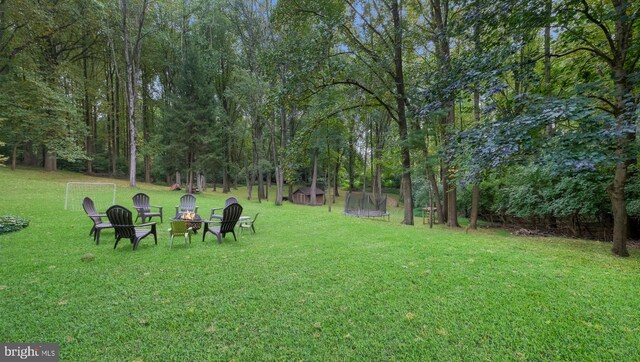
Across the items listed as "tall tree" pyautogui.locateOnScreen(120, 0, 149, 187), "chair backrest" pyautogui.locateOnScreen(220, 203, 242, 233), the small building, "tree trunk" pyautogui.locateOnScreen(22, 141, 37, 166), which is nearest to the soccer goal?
"tall tree" pyautogui.locateOnScreen(120, 0, 149, 187)

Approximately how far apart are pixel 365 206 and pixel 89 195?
13.6 m

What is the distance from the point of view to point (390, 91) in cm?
921

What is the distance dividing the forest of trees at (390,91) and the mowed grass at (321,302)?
1.53 metres

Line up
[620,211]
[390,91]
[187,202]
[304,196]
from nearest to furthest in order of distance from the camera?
[620,211] → [187,202] → [390,91] → [304,196]

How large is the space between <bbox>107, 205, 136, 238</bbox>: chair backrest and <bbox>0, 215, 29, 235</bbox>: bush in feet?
10.6

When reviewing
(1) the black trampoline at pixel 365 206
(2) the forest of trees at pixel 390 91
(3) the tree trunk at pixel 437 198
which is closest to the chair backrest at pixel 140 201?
(2) the forest of trees at pixel 390 91

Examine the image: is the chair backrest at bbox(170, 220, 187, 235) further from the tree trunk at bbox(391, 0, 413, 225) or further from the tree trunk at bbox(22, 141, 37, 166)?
the tree trunk at bbox(22, 141, 37, 166)

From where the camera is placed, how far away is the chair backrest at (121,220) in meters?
4.82

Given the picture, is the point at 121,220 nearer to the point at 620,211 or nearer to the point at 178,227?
the point at 178,227

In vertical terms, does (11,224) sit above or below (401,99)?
below

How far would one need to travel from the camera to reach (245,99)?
1898 centimetres

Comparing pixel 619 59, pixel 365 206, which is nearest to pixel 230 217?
pixel 619 59

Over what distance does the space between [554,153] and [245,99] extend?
61.2 ft

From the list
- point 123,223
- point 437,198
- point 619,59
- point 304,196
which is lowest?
point 304,196
